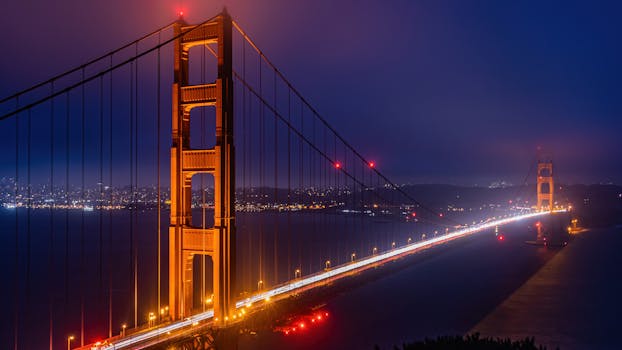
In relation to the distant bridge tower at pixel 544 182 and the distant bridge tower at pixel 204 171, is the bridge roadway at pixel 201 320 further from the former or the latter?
the distant bridge tower at pixel 544 182

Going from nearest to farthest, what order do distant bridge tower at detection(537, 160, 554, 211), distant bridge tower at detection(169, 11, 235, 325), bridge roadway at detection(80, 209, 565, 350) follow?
bridge roadway at detection(80, 209, 565, 350)
distant bridge tower at detection(169, 11, 235, 325)
distant bridge tower at detection(537, 160, 554, 211)

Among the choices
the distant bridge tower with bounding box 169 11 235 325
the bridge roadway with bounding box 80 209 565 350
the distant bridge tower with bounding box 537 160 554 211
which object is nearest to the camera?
the bridge roadway with bounding box 80 209 565 350

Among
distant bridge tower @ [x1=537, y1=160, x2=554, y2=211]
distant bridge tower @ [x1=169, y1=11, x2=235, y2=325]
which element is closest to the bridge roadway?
distant bridge tower @ [x1=169, y1=11, x2=235, y2=325]

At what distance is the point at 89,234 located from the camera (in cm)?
7731

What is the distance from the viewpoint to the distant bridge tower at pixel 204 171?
42.4 feet

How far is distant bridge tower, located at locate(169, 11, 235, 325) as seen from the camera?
508 inches

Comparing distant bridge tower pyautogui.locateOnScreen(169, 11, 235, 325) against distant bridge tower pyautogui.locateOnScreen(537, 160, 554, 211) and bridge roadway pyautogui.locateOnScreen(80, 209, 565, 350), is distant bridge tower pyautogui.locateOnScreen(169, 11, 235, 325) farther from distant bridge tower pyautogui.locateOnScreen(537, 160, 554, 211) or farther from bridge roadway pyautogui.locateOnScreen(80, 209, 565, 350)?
distant bridge tower pyautogui.locateOnScreen(537, 160, 554, 211)

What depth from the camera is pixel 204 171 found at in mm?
13188

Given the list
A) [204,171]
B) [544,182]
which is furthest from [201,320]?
[544,182]

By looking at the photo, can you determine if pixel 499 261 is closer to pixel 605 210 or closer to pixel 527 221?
pixel 527 221

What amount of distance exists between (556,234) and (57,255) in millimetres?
53760

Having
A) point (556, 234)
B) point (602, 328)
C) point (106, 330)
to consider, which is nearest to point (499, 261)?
point (556, 234)

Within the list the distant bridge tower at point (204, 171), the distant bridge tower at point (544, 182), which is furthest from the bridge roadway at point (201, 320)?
the distant bridge tower at point (544, 182)

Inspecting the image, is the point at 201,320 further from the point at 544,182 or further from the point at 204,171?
the point at 544,182
